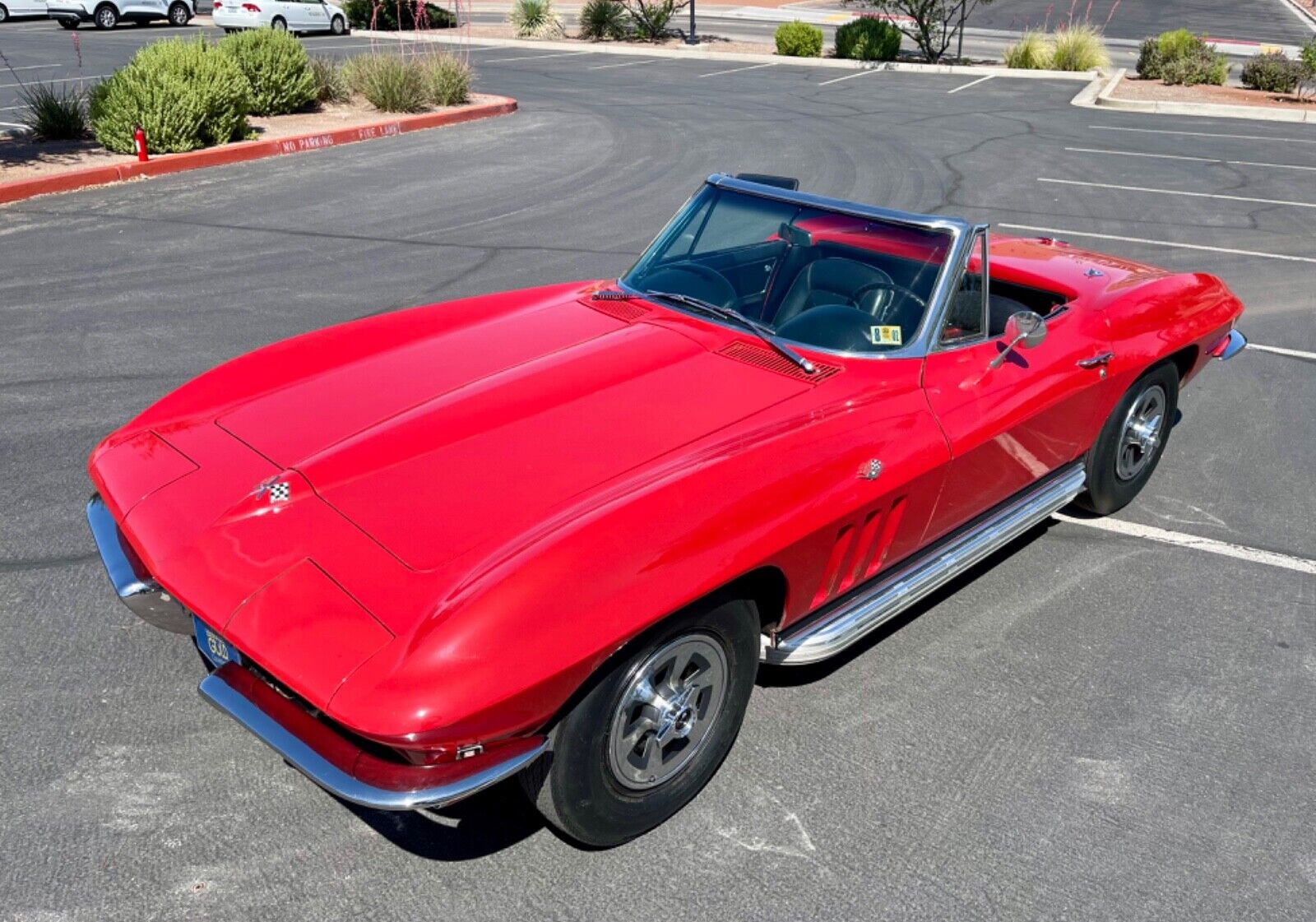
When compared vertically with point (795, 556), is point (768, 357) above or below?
above

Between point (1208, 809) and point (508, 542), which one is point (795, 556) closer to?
point (508, 542)

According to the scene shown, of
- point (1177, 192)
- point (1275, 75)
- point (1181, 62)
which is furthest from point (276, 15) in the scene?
point (1177, 192)

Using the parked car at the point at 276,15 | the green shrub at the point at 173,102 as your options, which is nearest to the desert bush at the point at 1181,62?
the green shrub at the point at 173,102

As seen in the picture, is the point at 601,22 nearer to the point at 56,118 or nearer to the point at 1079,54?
the point at 1079,54

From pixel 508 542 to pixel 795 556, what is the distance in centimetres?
91

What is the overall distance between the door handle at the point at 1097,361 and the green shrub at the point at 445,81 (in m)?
14.2

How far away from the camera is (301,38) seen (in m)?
29.3

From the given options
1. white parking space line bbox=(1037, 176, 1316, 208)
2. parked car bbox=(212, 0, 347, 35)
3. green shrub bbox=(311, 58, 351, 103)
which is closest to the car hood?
white parking space line bbox=(1037, 176, 1316, 208)

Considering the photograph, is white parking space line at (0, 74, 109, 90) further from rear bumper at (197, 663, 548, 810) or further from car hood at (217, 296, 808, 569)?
rear bumper at (197, 663, 548, 810)

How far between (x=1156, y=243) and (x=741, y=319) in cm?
818

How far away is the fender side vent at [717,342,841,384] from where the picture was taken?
3984mm

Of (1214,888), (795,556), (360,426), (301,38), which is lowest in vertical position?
(1214,888)

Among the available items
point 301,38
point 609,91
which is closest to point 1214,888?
point 609,91

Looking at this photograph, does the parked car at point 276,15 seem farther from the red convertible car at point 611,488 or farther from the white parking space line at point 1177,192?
the red convertible car at point 611,488
